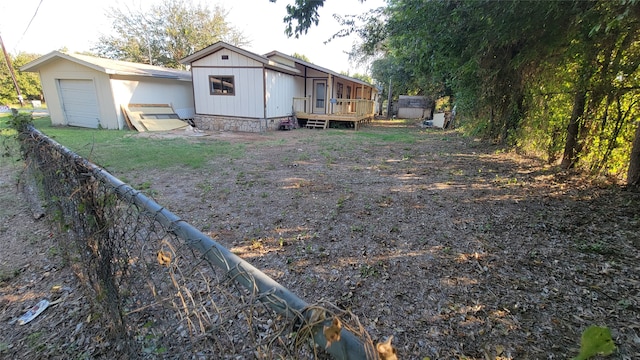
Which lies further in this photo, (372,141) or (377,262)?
(372,141)

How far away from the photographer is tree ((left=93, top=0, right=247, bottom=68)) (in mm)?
24969

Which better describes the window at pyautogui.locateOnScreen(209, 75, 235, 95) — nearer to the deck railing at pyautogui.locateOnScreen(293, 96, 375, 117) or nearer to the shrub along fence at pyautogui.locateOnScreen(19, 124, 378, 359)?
the deck railing at pyautogui.locateOnScreen(293, 96, 375, 117)

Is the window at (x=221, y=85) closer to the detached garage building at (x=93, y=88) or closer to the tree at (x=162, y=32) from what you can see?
the detached garage building at (x=93, y=88)

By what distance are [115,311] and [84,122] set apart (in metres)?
14.8

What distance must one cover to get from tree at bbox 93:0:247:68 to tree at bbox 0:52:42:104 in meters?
7.28

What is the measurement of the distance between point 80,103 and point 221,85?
615 centimetres

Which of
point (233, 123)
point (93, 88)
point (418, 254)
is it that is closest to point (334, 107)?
point (233, 123)

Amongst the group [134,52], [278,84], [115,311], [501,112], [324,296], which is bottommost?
[324,296]

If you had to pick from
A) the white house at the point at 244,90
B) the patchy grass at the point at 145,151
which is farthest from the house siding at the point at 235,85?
the patchy grass at the point at 145,151

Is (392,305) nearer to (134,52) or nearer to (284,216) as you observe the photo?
(284,216)

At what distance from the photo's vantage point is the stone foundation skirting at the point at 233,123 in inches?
509

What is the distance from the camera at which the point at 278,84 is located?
1354 centimetres

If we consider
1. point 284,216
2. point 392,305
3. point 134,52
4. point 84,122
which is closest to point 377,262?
point 392,305

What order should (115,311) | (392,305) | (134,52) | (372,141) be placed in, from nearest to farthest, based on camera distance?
1. (115,311)
2. (392,305)
3. (372,141)
4. (134,52)
